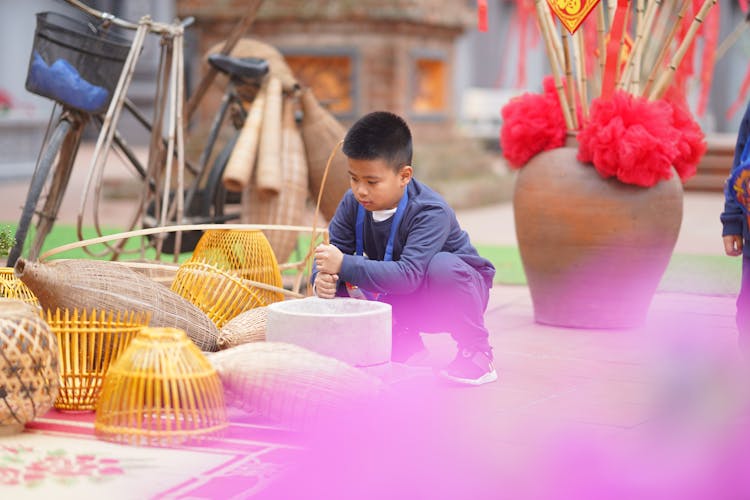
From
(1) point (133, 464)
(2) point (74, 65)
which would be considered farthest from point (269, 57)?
(1) point (133, 464)

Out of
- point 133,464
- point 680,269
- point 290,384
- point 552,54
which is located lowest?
point 680,269

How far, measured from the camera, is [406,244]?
305cm

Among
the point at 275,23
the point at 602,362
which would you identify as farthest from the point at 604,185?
the point at 275,23

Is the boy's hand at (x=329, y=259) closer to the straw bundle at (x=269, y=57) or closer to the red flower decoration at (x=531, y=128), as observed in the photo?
the red flower decoration at (x=531, y=128)

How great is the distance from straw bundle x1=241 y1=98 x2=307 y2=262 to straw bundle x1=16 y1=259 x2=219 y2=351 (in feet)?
4.52

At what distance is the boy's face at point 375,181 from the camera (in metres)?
2.97

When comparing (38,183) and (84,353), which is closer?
(84,353)

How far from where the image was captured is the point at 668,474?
2.23 m

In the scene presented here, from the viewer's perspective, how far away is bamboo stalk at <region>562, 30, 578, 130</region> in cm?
398

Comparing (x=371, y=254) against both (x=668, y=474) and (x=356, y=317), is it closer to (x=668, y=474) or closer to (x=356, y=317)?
(x=356, y=317)

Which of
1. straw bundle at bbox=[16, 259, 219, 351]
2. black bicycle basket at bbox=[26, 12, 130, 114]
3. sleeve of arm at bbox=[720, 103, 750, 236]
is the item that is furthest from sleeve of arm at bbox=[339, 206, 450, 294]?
black bicycle basket at bbox=[26, 12, 130, 114]

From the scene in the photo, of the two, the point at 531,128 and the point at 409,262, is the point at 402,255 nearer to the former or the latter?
the point at 409,262

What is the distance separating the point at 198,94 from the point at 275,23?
4211 millimetres

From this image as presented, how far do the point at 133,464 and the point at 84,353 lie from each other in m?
0.50
